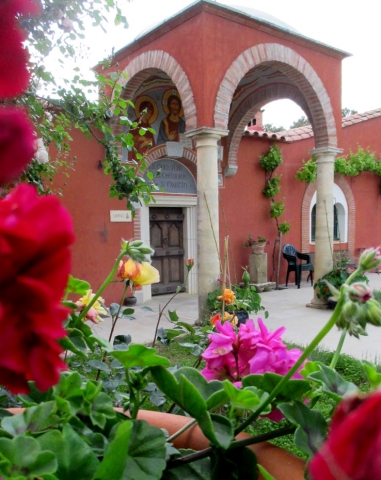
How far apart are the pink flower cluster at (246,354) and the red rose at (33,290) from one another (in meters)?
0.49

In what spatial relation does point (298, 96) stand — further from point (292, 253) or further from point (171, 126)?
point (292, 253)

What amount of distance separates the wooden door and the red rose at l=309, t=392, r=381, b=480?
26.2 feet

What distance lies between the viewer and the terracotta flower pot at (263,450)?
1.97ft

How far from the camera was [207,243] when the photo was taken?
5.68 meters

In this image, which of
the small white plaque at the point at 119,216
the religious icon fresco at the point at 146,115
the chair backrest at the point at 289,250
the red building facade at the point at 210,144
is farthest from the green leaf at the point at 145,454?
the chair backrest at the point at 289,250

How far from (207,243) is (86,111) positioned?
3084 mm

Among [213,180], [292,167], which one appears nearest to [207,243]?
[213,180]

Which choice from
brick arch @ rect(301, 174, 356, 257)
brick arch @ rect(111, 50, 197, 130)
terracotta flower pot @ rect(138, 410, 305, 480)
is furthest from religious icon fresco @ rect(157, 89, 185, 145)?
terracotta flower pot @ rect(138, 410, 305, 480)

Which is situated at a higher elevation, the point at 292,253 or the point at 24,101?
the point at 24,101

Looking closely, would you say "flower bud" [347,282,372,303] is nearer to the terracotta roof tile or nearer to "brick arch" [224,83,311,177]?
"brick arch" [224,83,311,177]

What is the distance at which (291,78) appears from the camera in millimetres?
6582

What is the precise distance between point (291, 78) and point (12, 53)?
698 cm

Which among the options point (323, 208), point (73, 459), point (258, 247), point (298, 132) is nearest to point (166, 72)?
point (323, 208)

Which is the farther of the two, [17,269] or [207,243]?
[207,243]
